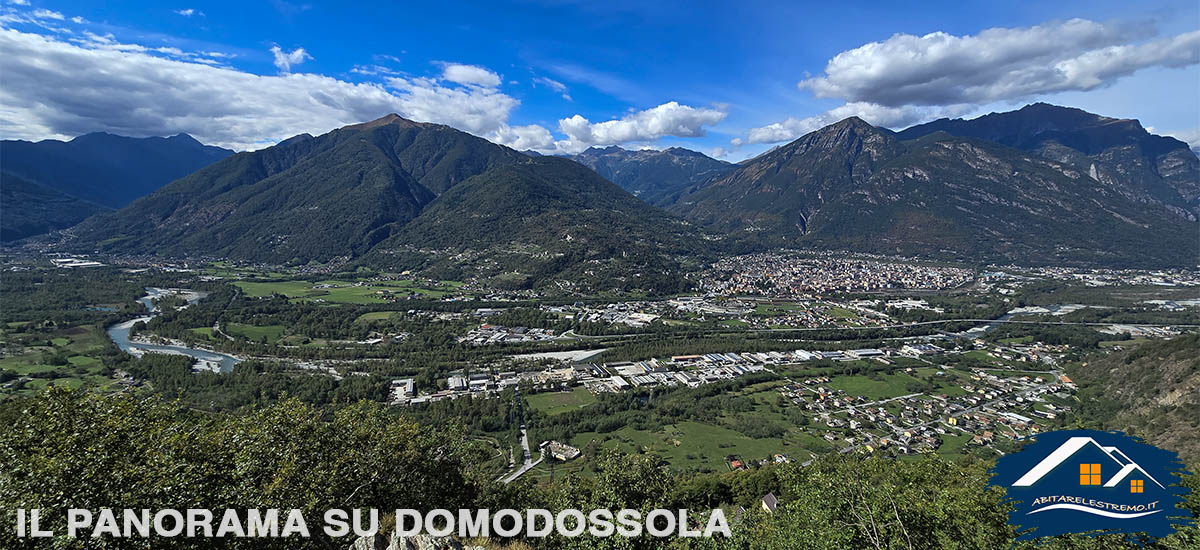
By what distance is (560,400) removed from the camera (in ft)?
164

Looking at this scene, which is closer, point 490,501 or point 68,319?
point 490,501

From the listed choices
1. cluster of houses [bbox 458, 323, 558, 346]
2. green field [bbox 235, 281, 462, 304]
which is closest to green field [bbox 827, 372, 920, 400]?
cluster of houses [bbox 458, 323, 558, 346]

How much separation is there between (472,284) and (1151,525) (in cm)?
12090

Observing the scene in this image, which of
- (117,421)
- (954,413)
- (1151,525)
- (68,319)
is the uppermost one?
(117,421)

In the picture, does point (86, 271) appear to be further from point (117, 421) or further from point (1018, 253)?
point (1018, 253)

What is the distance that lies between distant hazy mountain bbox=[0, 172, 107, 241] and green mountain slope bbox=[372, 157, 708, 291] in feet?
422

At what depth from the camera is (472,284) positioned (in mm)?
120688

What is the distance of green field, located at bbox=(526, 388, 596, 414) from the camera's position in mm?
47719

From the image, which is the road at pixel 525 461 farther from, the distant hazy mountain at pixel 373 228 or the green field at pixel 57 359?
the distant hazy mountain at pixel 373 228

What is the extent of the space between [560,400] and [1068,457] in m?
44.8

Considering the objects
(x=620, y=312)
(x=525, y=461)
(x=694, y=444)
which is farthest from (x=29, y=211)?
(x=694, y=444)

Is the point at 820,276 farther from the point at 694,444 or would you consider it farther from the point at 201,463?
the point at 201,463

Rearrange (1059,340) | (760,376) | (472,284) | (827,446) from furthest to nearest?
(472,284) → (1059,340) → (760,376) → (827,446)

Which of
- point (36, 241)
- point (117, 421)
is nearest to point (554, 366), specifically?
point (117, 421)
